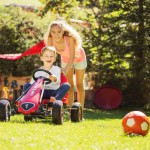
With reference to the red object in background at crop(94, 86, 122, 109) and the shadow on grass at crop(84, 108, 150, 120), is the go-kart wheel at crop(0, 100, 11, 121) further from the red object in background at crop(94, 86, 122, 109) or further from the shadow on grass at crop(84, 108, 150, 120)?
the red object in background at crop(94, 86, 122, 109)

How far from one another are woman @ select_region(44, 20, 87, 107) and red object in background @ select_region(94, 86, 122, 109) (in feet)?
30.7

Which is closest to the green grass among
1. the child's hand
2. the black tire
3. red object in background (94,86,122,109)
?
the black tire

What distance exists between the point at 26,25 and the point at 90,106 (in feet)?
15.7

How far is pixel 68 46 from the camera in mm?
7973

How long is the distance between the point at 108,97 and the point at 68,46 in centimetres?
989

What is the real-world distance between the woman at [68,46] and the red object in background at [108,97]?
368 inches

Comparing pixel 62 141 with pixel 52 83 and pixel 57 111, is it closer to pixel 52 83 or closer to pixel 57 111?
pixel 57 111

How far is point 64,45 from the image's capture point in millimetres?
8016

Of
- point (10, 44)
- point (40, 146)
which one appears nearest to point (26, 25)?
point (10, 44)

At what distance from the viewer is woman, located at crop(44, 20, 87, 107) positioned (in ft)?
25.4

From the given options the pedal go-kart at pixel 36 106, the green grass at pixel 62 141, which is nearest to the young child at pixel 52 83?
the pedal go-kart at pixel 36 106

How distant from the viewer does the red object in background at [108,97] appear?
58.0 feet

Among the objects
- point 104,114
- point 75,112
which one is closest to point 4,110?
point 75,112

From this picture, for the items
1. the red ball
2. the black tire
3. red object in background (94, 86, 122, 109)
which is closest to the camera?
the red ball
